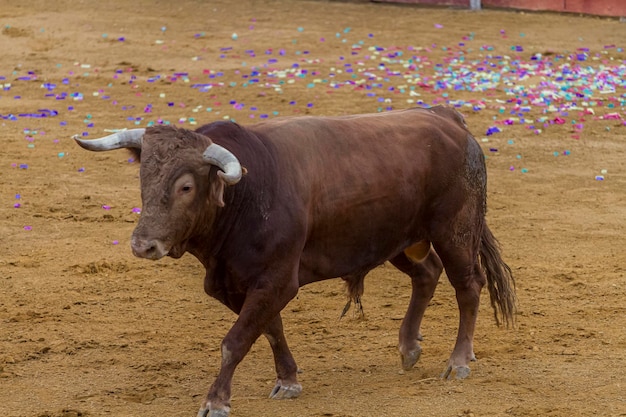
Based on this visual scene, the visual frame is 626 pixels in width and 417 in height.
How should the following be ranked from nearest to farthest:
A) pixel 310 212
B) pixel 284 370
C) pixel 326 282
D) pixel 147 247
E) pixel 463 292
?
pixel 147 247
pixel 310 212
pixel 284 370
pixel 463 292
pixel 326 282

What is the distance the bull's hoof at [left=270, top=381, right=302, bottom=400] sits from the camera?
18.0 ft

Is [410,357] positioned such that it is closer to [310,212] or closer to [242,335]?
[310,212]

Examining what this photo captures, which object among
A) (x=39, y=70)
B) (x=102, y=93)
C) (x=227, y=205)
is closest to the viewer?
(x=227, y=205)

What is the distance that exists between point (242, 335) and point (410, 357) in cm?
123

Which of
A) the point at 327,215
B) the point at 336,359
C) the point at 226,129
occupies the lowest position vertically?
the point at 336,359

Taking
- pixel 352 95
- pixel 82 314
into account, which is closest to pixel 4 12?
pixel 352 95

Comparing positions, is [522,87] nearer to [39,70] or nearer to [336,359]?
[39,70]

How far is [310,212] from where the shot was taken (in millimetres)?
5336

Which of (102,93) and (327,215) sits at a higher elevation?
(327,215)

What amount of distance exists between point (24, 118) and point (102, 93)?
1.19 meters

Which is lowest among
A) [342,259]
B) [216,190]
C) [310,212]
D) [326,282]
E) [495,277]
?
[326,282]

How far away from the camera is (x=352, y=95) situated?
1191 centimetres

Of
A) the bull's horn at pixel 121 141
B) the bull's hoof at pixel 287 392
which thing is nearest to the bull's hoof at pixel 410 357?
the bull's hoof at pixel 287 392

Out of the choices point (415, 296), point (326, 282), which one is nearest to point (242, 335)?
point (415, 296)
